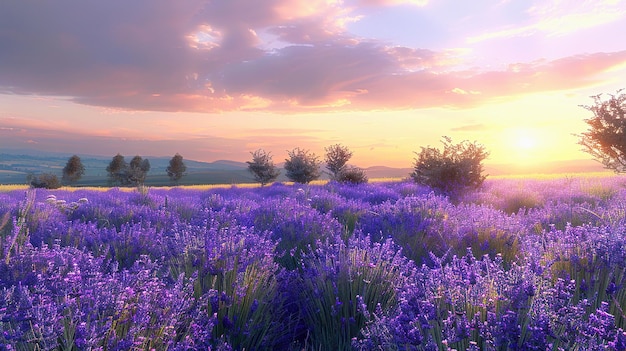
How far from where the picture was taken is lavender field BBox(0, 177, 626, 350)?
2.15 meters

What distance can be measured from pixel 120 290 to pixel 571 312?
7.29 feet

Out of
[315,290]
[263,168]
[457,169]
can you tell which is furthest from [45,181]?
[315,290]

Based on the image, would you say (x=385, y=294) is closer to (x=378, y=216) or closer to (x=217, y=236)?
(x=217, y=236)

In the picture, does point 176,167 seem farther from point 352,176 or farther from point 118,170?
point 352,176

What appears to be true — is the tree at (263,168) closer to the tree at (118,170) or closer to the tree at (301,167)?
the tree at (301,167)

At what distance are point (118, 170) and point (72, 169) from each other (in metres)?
5.20

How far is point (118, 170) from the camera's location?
190ft

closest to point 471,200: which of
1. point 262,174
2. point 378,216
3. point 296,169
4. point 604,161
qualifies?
point 378,216

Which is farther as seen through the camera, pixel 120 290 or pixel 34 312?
pixel 120 290

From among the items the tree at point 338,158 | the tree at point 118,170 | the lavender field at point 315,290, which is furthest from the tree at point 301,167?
the tree at point 118,170

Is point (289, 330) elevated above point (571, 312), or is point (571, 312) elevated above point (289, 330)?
point (571, 312)

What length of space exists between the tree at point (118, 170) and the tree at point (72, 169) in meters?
3.67

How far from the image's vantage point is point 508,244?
5109 mm

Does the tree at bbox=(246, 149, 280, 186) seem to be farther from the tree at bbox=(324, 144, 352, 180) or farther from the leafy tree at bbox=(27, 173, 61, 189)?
the leafy tree at bbox=(27, 173, 61, 189)
